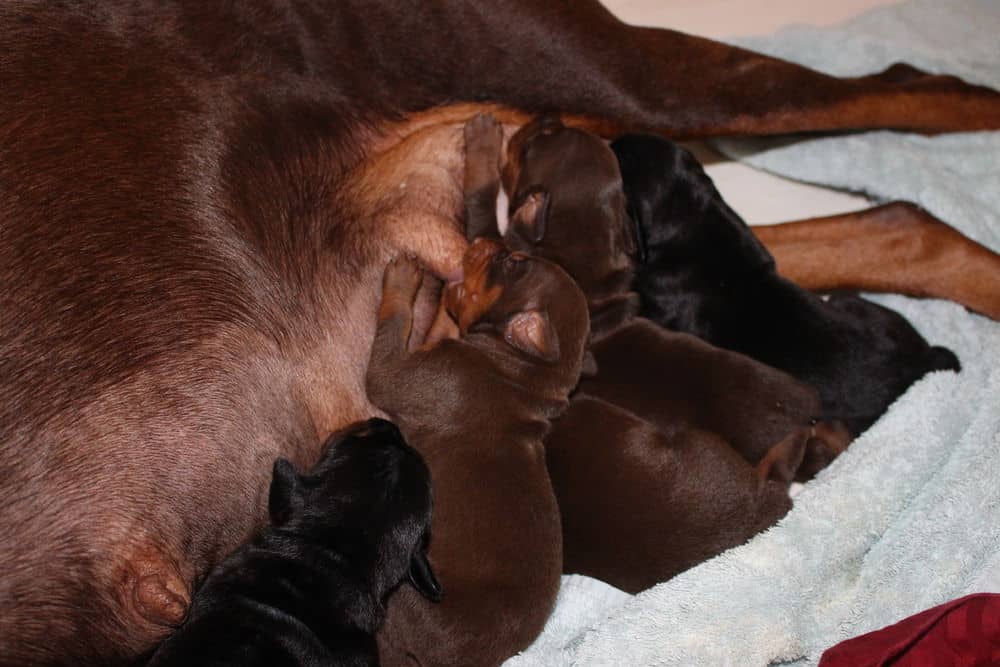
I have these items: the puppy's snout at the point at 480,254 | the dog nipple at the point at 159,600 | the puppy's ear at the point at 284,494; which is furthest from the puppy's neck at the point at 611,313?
the dog nipple at the point at 159,600

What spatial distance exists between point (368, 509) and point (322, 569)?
150mm

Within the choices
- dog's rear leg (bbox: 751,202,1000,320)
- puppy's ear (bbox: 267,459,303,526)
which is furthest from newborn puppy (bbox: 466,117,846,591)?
puppy's ear (bbox: 267,459,303,526)

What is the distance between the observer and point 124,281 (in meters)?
2.24

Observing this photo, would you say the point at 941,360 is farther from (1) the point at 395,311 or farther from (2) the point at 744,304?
(1) the point at 395,311

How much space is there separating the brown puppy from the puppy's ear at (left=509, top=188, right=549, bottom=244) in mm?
87

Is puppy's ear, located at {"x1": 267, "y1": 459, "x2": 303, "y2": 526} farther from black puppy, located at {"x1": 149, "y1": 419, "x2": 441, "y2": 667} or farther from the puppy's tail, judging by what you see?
the puppy's tail

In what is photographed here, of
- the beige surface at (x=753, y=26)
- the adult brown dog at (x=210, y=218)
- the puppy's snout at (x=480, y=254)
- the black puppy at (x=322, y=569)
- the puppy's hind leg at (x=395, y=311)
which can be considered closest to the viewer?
the black puppy at (x=322, y=569)

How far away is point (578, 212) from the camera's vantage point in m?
2.71

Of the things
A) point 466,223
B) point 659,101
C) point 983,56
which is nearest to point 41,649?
point 466,223

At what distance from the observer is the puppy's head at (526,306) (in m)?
2.42

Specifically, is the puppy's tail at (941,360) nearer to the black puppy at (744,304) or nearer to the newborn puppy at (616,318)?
the black puppy at (744,304)

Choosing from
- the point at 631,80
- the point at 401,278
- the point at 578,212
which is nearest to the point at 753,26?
the point at 631,80

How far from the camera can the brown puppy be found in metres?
2.22

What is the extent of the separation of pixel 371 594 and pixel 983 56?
2.62 meters
